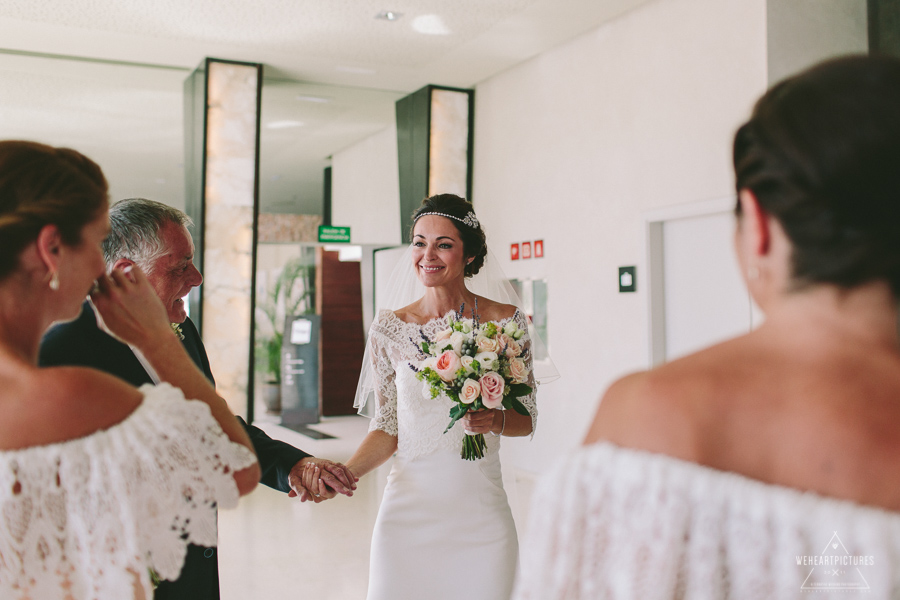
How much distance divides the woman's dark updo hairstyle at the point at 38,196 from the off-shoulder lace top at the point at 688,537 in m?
0.82

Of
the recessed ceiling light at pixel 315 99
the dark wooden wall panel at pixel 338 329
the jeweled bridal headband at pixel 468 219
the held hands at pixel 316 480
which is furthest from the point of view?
the dark wooden wall panel at pixel 338 329

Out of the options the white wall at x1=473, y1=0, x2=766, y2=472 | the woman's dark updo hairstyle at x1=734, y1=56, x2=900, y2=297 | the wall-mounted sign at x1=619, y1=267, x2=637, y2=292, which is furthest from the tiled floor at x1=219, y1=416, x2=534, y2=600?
the woman's dark updo hairstyle at x1=734, y1=56, x2=900, y2=297

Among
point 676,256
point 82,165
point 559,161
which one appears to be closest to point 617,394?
point 82,165

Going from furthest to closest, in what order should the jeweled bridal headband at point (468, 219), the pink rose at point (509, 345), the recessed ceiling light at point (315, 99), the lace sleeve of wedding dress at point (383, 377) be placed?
the recessed ceiling light at point (315, 99) → the jeweled bridal headband at point (468, 219) → the lace sleeve of wedding dress at point (383, 377) → the pink rose at point (509, 345)

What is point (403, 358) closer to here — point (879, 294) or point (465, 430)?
point (465, 430)

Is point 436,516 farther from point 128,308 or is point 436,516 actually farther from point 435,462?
point 128,308

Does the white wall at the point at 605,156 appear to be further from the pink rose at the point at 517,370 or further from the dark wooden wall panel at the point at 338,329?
the dark wooden wall panel at the point at 338,329

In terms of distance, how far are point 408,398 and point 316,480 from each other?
27.2 inches

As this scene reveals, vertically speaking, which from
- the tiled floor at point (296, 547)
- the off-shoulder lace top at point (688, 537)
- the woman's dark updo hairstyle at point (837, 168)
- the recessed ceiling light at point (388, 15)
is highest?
the recessed ceiling light at point (388, 15)

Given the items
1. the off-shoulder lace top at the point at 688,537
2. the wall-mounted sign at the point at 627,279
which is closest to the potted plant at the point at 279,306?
the wall-mounted sign at the point at 627,279

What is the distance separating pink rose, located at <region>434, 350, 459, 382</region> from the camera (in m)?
2.49

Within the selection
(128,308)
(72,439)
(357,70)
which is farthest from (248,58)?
(72,439)

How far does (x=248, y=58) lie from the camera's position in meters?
7.03

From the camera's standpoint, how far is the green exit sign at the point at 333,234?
26.6 ft
